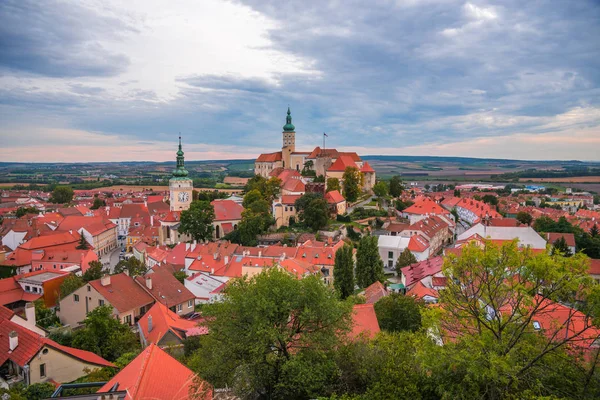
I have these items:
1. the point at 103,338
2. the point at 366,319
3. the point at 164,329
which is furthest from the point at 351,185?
the point at 103,338

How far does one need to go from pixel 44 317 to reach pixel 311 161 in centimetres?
5304

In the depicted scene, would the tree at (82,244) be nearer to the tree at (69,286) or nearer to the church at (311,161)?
the tree at (69,286)

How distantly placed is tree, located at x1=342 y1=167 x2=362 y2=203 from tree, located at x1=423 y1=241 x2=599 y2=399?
167 ft

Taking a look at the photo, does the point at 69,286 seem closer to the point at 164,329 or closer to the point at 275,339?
the point at 164,329

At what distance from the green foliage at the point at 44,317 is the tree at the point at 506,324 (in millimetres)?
24345

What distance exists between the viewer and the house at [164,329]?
68.0 ft

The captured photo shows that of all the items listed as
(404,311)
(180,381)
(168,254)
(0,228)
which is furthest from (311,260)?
(0,228)

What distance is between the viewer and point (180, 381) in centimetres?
1229

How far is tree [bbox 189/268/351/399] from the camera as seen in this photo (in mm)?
12156

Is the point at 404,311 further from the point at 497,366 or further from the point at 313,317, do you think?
the point at 497,366

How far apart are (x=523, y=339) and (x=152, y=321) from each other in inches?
722

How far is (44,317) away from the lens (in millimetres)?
27266

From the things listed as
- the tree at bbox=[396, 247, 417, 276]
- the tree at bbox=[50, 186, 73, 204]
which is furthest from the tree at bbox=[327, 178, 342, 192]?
the tree at bbox=[50, 186, 73, 204]

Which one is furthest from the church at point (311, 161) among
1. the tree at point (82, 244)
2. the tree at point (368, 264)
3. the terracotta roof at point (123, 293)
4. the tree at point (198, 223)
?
the terracotta roof at point (123, 293)
